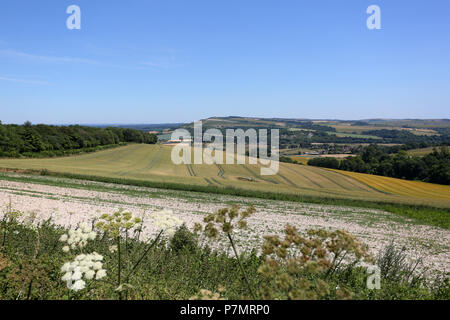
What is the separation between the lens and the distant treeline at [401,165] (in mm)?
63022

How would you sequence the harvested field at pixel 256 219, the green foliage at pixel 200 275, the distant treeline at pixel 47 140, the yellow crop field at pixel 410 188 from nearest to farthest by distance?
the green foliage at pixel 200 275 < the harvested field at pixel 256 219 < the yellow crop field at pixel 410 188 < the distant treeline at pixel 47 140

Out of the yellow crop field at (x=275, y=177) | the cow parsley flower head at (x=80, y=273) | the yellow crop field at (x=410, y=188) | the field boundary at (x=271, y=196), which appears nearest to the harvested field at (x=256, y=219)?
the field boundary at (x=271, y=196)

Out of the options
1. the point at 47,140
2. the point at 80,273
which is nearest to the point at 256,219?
the point at 80,273

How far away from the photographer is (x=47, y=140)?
233 feet

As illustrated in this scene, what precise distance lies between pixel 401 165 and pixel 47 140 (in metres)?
91.1

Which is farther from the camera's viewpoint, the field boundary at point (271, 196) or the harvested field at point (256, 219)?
the field boundary at point (271, 196)

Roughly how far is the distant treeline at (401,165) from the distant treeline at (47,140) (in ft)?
224

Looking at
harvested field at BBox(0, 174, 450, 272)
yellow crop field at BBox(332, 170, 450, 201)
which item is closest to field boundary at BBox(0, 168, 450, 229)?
harvested field at BBox(0, 174, 450, 272)

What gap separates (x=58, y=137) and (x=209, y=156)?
138ft

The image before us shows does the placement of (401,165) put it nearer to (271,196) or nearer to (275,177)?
(275,177)

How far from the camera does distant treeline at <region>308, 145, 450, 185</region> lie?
63022 millimetres

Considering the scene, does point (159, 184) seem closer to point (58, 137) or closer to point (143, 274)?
point (143, 274)

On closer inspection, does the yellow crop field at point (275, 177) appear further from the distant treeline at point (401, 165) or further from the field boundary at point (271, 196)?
the field boundary at point (271, 196)

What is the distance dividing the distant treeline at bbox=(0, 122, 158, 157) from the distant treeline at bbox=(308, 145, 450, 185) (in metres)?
68.3
